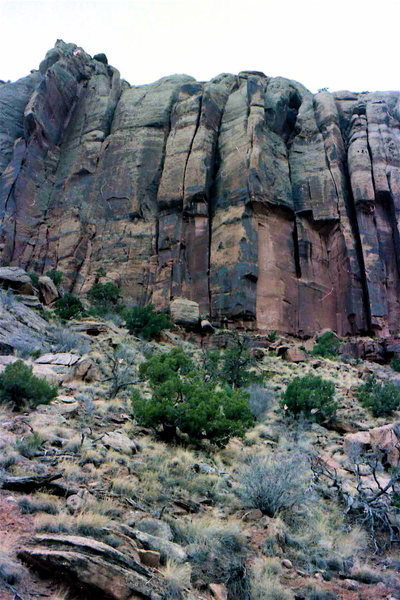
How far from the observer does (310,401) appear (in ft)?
50.2

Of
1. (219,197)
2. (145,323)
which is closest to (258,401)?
(145,323)

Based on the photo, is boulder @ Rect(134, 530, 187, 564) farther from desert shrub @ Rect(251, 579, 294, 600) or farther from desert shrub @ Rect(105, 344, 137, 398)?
desert shrub @ Rect(105, 344, 137, 398)

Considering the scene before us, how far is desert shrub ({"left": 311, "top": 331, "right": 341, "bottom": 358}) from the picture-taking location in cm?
3030

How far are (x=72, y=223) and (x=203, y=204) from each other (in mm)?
11742

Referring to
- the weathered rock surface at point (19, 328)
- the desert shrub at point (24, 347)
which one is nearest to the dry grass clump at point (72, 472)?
the desert shrub at point (24, 347)

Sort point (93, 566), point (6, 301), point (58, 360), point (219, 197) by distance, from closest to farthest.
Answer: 1. point (93, 566)
2. point (58, 360)
3. point (6, 301)
4. point (219, 197)

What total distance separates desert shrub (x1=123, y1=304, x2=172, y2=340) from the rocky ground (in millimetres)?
14397

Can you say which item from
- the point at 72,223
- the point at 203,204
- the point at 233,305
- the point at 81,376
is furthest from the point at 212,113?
the point at 81,376

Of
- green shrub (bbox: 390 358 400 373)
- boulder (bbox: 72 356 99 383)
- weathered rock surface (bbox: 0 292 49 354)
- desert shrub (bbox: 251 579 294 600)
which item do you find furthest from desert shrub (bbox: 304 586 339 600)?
green shrub (bbox: 390 358 400 373)

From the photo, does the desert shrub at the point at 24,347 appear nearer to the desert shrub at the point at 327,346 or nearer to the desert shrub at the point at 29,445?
the desert shrub at the point at 29,445

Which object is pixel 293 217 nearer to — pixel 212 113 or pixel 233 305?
pixel 233 305

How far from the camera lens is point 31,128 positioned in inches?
1811

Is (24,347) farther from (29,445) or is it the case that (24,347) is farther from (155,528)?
(155,528)

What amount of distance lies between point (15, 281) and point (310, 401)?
17186 millimetres
